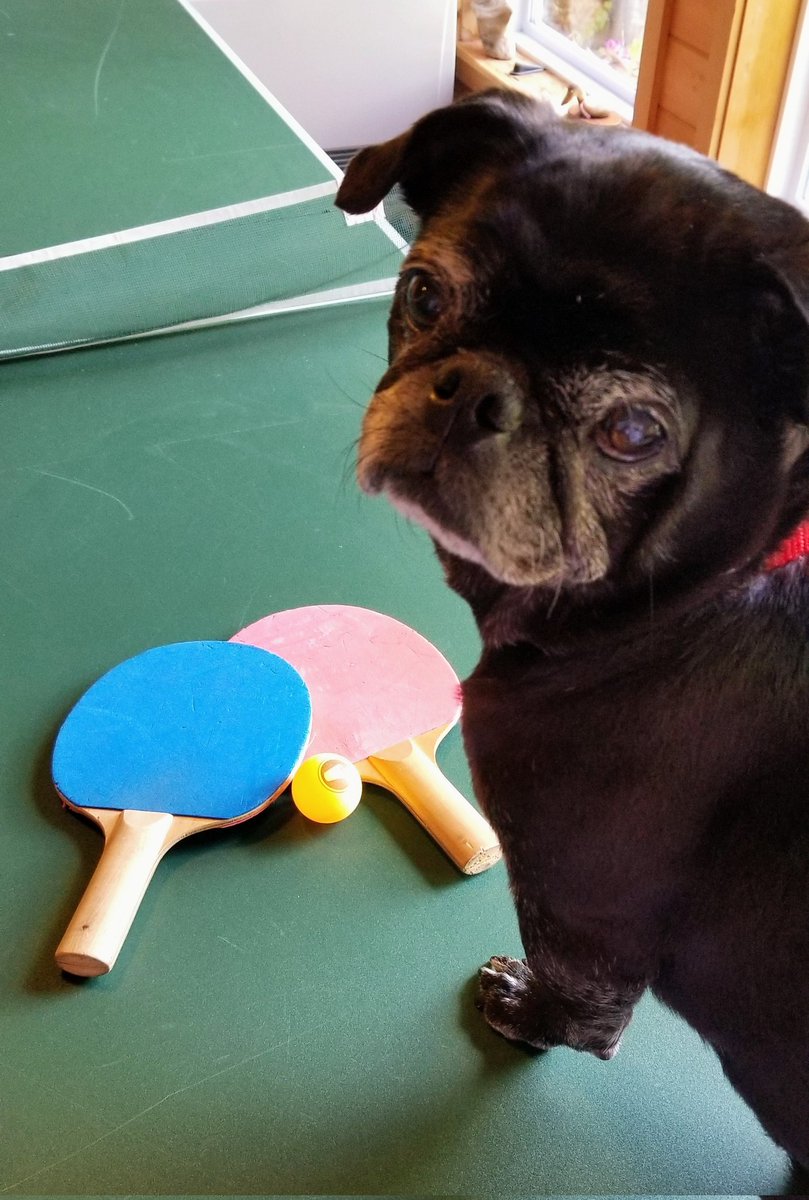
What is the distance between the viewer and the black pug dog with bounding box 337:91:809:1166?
3.50 ft

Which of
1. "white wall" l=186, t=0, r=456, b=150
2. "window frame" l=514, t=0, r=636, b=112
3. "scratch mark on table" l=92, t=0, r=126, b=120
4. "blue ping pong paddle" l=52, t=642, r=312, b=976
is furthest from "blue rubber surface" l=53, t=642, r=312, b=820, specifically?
"white wall" l=186, t=0, r=456, b=150

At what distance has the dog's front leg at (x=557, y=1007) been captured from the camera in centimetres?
142

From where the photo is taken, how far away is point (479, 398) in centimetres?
111

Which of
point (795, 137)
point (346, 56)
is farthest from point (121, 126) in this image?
point (795, 137)

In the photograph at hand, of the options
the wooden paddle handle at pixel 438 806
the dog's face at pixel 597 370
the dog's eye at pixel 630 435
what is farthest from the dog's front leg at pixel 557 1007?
the dog's eye at pixel 630 435

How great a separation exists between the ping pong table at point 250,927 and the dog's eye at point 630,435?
789 mm

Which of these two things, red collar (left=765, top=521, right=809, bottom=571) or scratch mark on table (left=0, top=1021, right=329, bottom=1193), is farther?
scratch mark on table (left=0, top=1021, right=329, bottom=1193)

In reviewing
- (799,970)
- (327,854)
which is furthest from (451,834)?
(799,970)

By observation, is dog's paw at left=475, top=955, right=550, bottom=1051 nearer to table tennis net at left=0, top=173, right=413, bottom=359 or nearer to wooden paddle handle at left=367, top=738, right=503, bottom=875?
wooden paddle handle at left=367, top=738, right=503, bottom=875

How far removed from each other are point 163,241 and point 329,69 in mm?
2331

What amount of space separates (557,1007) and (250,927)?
1.52 ft

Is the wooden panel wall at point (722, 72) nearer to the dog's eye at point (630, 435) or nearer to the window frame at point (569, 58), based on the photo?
the window frame at point (569, 58)

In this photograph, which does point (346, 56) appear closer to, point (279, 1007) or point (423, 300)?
point (423, 300)

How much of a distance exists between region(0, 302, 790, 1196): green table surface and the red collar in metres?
0.73
